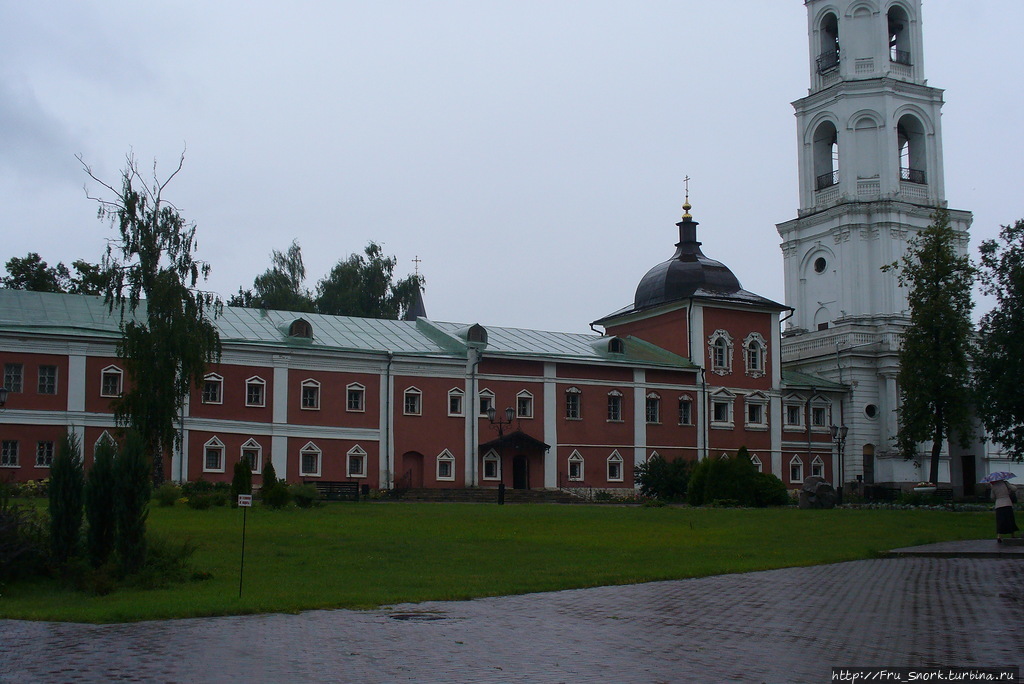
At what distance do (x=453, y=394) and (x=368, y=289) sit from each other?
79.7 ft

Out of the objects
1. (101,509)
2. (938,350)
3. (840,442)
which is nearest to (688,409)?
(840,442)

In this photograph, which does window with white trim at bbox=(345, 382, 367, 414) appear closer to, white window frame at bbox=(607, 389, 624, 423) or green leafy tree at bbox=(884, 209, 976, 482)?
white window frame at bbox=(607, 389, 624, 423)

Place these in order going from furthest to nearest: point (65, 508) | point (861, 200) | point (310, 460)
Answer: point (861, 200)
point (310, 460)
point (65, 508)

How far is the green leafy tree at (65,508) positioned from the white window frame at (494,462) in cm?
2803

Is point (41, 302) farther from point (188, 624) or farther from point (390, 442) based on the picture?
point (188, 624)

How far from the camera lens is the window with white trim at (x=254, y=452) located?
40750mm

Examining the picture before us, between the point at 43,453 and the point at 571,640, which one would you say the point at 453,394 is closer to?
the point at 43,453

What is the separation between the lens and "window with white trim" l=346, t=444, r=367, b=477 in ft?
140

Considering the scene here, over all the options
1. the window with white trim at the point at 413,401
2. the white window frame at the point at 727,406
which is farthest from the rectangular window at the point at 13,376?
the white window frame at the point at 727,406

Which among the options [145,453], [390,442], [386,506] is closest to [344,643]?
[145,453]

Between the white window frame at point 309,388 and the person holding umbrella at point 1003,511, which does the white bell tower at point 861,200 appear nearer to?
the white window frame at point 309,388

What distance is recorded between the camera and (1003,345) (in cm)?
3488

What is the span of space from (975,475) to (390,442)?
29369 millimetres

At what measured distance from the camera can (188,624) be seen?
12109mm
